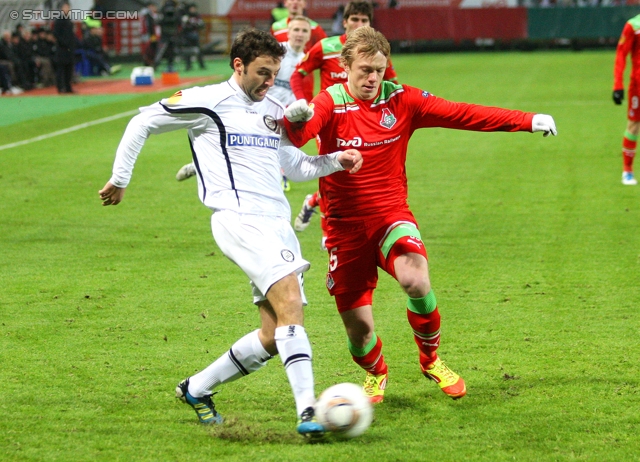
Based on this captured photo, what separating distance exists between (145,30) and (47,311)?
93.8ft

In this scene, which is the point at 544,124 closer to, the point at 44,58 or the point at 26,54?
the point at 26,54

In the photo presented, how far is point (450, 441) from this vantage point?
466 cm

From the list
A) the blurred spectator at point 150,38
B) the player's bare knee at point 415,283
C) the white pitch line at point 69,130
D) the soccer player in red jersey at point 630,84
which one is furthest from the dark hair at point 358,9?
→ the blurred spectator at point 150,38

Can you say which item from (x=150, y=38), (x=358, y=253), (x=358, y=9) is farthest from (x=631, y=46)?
(x=150, y=38)

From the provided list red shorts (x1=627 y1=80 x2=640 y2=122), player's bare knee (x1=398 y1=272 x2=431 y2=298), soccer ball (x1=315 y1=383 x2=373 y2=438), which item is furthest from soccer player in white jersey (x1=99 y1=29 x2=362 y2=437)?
red shorts (x1=627 y1=80 x2=640 y2=122)

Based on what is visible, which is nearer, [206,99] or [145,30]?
[206,99]

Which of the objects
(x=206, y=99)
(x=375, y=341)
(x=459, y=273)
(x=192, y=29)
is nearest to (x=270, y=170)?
(x=206, y=99)

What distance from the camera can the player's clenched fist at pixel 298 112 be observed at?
186 inches

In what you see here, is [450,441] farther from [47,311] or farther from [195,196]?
[195,196]

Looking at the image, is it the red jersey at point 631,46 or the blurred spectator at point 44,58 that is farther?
the blurred spectator at point 44,58

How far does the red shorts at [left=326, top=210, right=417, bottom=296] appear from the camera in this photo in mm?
5262

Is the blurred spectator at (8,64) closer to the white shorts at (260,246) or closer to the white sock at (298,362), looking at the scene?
the white shorts at (260,246)

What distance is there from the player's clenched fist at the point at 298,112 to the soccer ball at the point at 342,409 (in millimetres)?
1444

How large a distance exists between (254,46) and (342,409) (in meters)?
1.89
